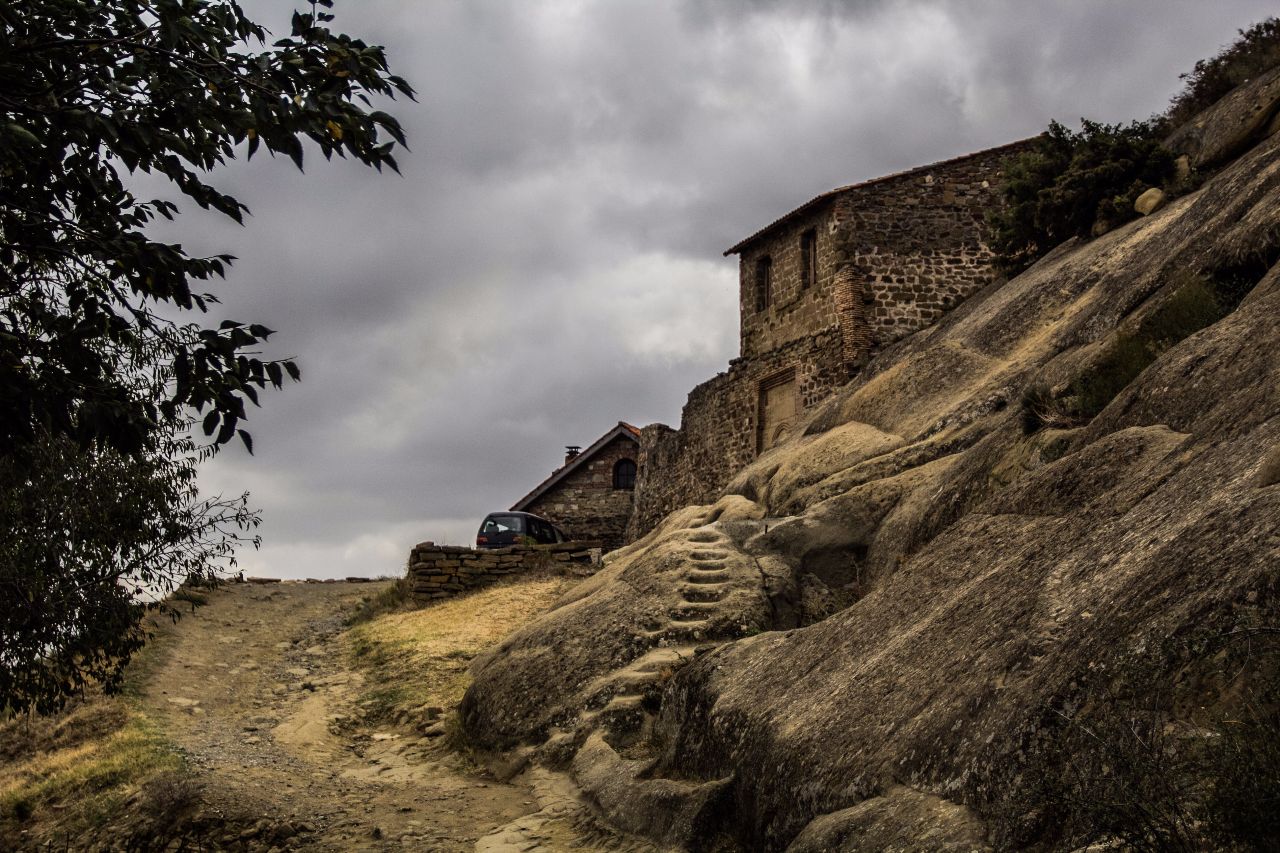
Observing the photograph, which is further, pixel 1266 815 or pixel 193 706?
pixel 193 706

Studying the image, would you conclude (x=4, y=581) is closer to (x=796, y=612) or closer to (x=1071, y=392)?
(x=796, y=612)

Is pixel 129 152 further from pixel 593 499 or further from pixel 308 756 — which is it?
pixel 593 499

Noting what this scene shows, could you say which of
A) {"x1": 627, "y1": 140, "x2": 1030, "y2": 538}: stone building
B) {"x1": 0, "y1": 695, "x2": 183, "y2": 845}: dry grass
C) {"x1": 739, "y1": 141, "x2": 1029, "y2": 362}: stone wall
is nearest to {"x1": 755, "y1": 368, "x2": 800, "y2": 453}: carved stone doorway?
{"x1": 627, "y1": 140, "x2": 1030, "y2": 538}: stone building

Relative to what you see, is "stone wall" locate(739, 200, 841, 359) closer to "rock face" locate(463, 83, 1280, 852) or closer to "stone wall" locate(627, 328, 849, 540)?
"stone wall" locate(627, 328, 849, 540)

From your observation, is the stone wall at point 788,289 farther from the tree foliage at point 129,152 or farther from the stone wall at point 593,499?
the tree foliage at point 129,152

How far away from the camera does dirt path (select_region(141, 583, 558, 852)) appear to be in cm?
974

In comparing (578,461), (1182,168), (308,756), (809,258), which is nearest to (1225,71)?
(1182,168)

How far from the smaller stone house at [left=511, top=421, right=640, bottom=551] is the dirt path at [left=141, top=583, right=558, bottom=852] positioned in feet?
62.0

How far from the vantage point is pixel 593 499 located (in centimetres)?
3975

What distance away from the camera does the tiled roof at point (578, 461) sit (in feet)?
130

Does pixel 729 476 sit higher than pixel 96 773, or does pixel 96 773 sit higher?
pixel 729 476

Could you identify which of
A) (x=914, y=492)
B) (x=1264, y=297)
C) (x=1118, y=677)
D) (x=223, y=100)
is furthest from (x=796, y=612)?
(x=223, y=100)

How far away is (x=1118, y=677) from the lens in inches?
207

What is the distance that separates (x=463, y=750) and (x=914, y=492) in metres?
5.38
